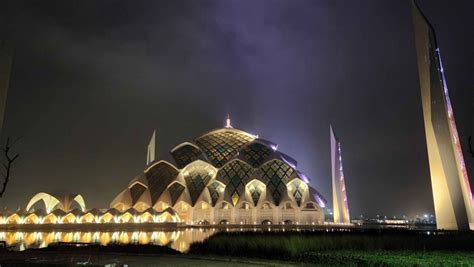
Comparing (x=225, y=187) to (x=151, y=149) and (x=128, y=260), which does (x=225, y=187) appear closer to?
(x=151, y=149)

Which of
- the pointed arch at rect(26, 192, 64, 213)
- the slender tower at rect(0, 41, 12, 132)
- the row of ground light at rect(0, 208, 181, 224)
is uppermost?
the slender tower at rect(0, 41, 12, 132)

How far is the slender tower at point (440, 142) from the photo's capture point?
25.5 m

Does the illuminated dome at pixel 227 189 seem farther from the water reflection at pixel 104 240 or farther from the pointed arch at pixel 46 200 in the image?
the water reflection at pixel 104 240

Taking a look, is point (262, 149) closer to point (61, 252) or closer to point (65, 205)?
point (65, 205)

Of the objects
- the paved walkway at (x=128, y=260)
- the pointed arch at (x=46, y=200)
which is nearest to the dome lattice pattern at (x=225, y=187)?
the pointed arch at (x=46, y=200)

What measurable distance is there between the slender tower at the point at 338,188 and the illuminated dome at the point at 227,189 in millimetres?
4018

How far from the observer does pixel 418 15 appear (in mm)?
29578

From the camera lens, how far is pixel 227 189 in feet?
183

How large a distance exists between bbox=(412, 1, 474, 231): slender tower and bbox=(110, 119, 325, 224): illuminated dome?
27.7 m

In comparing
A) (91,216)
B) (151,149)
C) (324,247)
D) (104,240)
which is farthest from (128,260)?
(151,149)

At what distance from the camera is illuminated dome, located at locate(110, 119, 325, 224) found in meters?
53.5

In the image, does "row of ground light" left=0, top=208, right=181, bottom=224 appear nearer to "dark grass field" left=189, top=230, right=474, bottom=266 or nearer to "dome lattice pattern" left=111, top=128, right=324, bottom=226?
"dome lattice pattern" left=111, top=128, right=324, bottom=226

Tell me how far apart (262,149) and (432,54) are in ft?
123

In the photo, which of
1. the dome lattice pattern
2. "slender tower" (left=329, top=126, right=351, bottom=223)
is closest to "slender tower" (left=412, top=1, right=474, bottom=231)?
"slender tower" (left=329, top=126, right=351, bottom=223)
